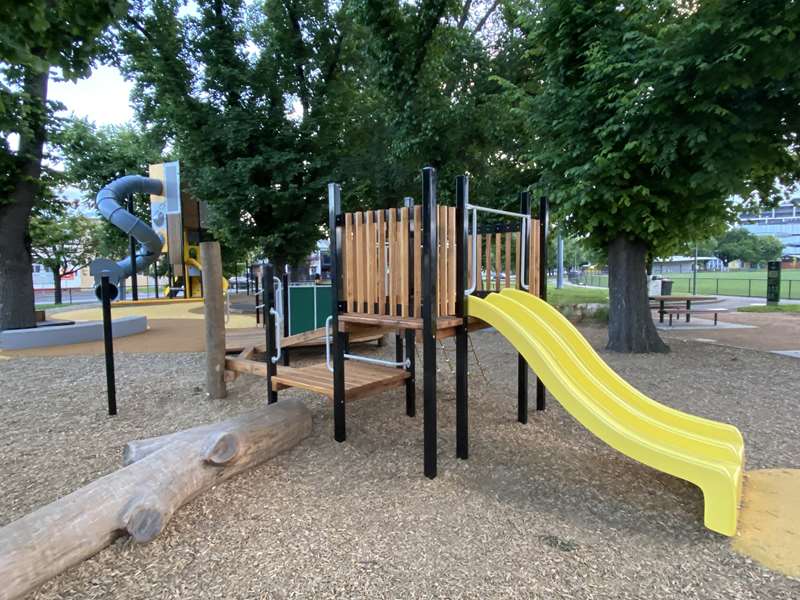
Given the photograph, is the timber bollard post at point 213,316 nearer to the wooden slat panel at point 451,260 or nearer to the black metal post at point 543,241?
the wooden slat panel at point 451,260

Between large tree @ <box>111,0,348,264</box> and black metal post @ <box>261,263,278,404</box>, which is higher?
large tree @ <box>111,0,348,264</box>

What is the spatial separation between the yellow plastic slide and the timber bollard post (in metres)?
2.98

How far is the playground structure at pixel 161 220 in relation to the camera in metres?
18.8

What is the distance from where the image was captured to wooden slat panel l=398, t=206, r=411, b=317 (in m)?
3.53

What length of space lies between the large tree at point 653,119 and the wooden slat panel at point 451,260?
3847 millimetres

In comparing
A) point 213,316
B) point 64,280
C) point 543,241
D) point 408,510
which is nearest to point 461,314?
point 408,510

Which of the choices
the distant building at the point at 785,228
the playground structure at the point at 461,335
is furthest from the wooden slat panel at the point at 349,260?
the distant building at the point at 785,228

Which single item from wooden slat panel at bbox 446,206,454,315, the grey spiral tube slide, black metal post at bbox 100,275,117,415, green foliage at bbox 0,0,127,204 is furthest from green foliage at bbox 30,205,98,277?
wooden slat panel at bbox 446,206,454,315

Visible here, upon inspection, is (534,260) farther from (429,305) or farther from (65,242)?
(65,242)

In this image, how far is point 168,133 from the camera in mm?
14391

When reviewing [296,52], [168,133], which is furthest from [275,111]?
[168,133]

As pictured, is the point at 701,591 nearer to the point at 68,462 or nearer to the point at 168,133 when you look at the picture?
the point at 68,462

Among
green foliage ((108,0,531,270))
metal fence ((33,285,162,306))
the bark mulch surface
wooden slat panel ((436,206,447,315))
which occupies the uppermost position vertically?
green foliage ((108,0,531,270))

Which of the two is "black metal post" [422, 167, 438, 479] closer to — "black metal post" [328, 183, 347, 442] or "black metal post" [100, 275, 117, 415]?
"black metal post" [328, 183, 347, 442]
